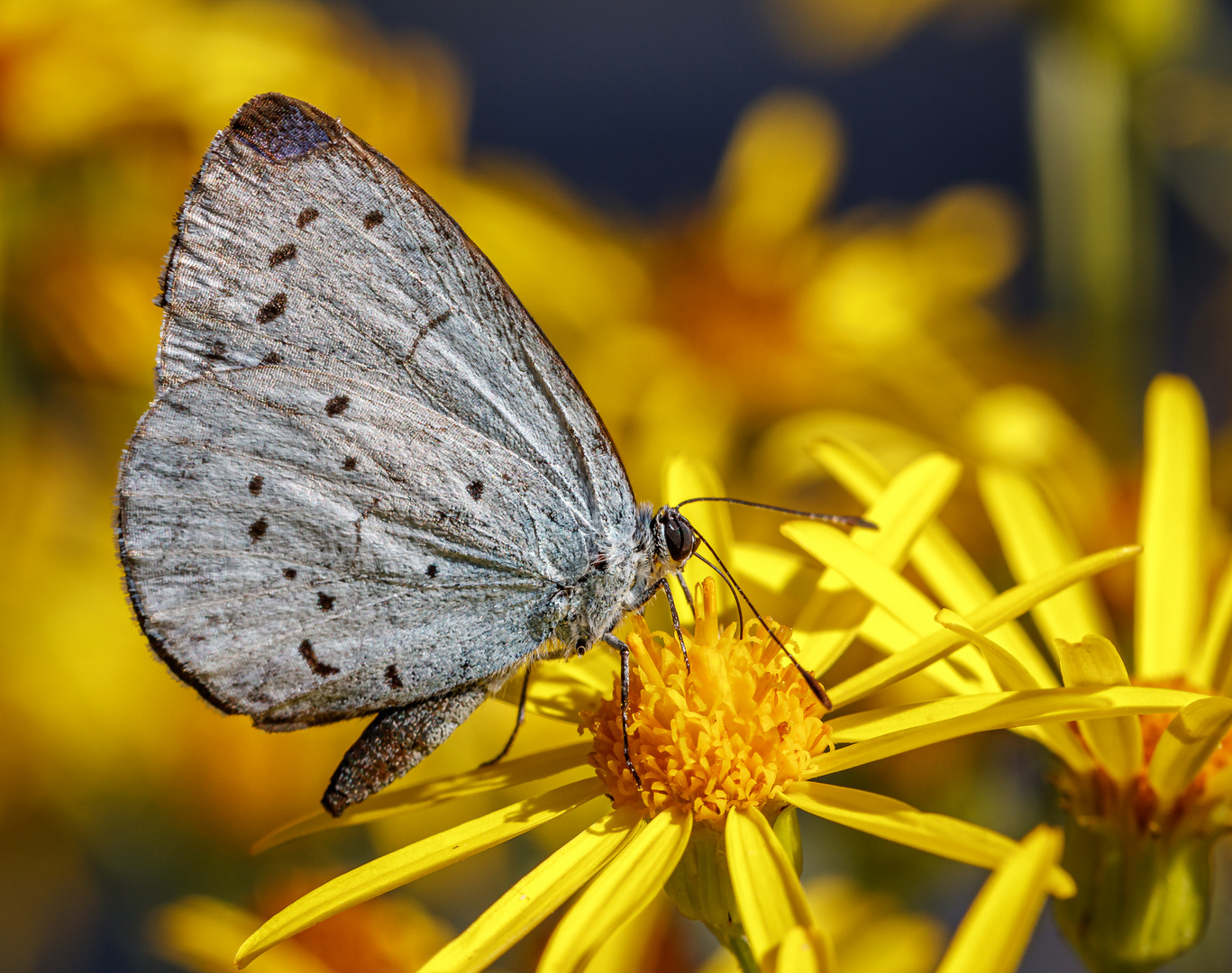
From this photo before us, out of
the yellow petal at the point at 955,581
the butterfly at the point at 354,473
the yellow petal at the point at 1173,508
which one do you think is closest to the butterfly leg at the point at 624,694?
the butterfly at the point at 354,473

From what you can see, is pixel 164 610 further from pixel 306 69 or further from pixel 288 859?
pixel 306 69

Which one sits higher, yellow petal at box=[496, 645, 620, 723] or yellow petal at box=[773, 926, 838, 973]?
yellow petal at box=[496, 645, 620, 723]

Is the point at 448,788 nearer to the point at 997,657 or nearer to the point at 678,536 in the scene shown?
the point at 678,536

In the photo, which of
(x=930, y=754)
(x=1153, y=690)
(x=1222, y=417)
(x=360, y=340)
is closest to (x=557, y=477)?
(x=360, y=340)

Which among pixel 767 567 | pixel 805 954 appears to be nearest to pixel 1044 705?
pixel 805 954

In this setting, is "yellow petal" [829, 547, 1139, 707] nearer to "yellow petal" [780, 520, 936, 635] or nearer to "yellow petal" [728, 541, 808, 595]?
"yellow petal" [780, 520, 936, 635]

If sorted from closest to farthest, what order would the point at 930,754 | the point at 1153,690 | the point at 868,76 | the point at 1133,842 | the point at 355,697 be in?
the point at 1153,690
the point at 1133,842
the point at 355,697
the point at 930,754
the point at 868,76

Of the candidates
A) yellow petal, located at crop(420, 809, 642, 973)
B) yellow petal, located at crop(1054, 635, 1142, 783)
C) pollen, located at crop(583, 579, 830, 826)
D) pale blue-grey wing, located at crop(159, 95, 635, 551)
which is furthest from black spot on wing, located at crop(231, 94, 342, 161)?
yellow petal, located at crop(1054, 635, 1142, 783)
